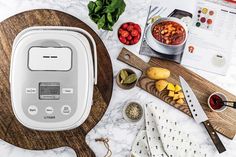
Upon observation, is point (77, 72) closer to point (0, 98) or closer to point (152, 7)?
point (0, 98)

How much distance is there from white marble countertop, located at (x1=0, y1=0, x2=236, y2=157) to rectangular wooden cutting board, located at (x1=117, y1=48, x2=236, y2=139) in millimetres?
18

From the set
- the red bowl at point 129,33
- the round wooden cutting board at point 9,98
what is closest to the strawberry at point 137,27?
the red bowl at point 129,33

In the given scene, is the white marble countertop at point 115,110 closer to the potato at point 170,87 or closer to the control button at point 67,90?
the potato at point 170,87

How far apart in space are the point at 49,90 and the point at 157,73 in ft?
1.10

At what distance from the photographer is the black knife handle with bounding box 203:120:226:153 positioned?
52.0 inches

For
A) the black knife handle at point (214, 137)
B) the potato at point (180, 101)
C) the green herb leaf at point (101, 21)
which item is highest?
the green herb leaf at point (101, 21)

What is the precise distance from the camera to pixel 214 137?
133cm

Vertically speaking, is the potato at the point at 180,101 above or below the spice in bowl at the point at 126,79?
below

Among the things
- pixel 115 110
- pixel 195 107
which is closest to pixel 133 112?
pixel 115 110

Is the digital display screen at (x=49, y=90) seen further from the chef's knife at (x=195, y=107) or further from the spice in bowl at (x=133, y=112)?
the chef's knife at (x=195, y=107)

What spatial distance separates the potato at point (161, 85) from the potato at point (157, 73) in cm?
1

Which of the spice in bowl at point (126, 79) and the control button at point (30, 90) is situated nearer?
the control button at point (30, 90)

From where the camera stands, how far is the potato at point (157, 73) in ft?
4.21

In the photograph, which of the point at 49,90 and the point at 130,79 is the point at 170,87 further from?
the point at 49,90
